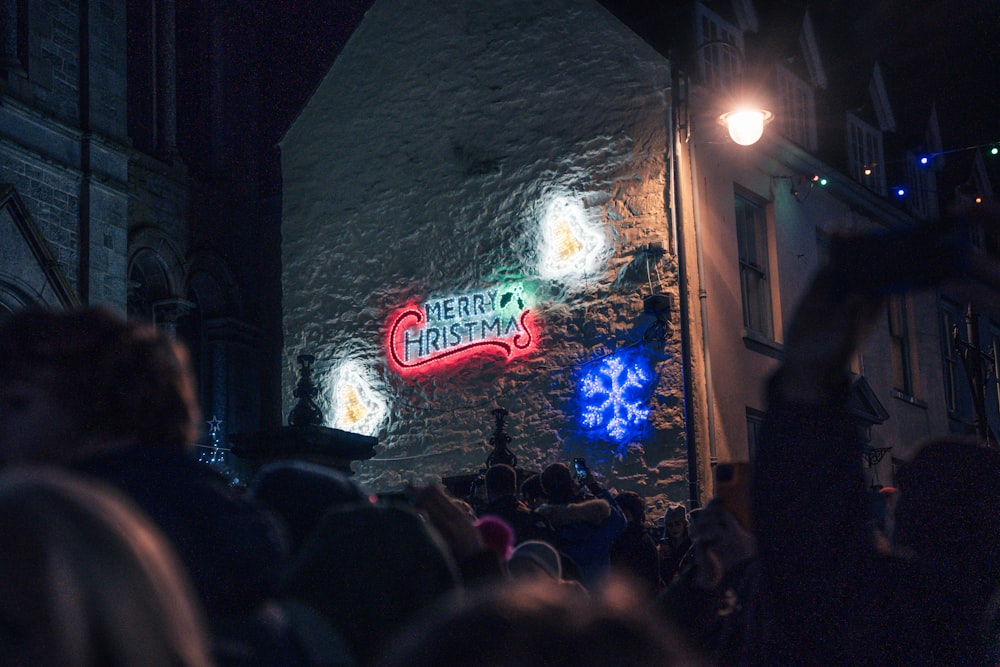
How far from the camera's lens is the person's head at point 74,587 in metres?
1.20

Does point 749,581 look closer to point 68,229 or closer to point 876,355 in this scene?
point 68,229

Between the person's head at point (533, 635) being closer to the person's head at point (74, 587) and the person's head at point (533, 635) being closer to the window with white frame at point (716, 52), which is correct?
the person's head at point (74, 587)

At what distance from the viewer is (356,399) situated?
51.6ft

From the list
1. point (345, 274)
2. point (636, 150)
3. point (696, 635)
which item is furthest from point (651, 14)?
point (696, 635)

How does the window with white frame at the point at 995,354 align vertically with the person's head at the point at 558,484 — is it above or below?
above

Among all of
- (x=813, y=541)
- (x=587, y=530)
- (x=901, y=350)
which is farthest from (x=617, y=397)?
(x=813, y=541)

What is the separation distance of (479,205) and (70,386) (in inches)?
524

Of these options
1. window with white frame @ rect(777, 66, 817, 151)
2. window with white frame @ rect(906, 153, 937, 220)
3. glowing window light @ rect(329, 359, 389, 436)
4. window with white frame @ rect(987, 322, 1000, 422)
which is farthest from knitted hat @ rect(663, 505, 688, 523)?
window with white frame @ rect(987, 322, 1000, 422)

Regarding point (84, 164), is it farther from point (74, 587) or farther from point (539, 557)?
point (74, 587)

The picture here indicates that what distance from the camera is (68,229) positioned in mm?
14094

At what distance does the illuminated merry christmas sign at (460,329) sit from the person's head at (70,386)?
1231 centimetres

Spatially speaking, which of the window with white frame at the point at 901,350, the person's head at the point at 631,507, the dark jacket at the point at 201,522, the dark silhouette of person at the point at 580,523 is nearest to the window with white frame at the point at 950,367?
the window with white frame at the point at 901,350

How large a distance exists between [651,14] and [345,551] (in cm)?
1376

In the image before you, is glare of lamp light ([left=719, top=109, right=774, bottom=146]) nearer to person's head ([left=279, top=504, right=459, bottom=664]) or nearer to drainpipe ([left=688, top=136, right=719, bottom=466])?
drainpipe ([left=688, top=136, right=719, bottom=466])
